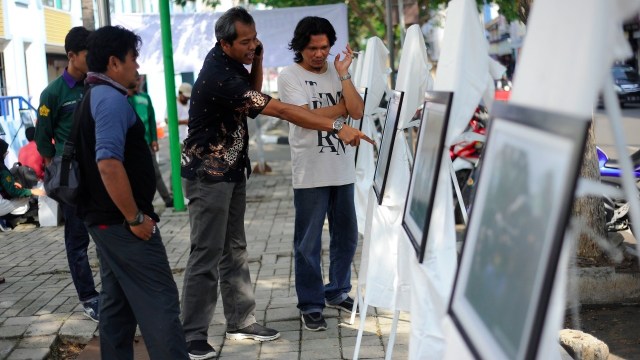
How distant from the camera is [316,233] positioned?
5559mm

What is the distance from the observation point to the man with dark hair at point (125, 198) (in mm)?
3834

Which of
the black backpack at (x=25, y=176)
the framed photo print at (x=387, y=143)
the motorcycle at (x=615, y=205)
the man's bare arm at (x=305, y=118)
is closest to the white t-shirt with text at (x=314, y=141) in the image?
the framed photo print at (x=387, y=143)

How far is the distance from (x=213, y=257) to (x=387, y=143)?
1.19 m

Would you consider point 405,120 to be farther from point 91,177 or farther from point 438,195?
point 91,177

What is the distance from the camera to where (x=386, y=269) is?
14.7 ft

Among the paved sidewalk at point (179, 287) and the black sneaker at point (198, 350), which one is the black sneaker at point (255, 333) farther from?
the black sneaker at point (198, 350)

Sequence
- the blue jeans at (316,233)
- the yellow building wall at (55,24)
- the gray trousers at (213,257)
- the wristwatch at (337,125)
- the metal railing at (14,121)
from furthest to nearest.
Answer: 1. the yellow building wall at (55,24)
2. the metal railing at (14,121)
3. the blue jeans at (316,233)
4. the gray trousers at (213,257)
5. the wristwatch at (337,125)

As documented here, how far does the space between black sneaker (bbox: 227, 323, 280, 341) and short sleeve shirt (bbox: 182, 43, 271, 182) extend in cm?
102

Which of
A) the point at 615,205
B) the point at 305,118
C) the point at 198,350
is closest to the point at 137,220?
the point at 305,118

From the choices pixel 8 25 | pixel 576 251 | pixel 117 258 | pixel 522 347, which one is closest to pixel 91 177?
pixel 117 258

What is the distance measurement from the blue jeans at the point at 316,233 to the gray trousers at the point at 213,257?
0.40 m

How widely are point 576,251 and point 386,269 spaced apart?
254 centimetres

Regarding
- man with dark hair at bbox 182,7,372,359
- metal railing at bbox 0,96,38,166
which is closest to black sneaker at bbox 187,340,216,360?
man with dark hair at bbox 182,7,372,359

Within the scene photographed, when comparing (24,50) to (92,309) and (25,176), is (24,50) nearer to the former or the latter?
(25,176)
